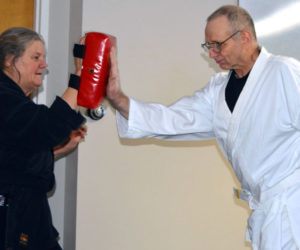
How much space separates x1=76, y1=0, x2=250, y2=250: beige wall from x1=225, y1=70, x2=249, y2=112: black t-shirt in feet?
2.85

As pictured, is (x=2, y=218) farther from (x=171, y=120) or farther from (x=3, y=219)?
(x=171, y=120)

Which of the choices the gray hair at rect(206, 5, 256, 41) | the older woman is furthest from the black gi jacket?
the gray hair at rect(206, 5, 256, 41)

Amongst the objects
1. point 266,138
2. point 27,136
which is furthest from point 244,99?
point 27,136

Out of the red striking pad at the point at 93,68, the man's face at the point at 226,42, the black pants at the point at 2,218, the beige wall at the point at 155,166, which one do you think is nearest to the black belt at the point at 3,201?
the black pants at the point at 2,218

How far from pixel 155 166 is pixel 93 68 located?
1.20m

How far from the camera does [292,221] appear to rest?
1.78 metres

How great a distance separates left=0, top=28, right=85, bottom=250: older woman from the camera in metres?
1.78

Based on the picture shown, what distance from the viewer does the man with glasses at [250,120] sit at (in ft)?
5.99

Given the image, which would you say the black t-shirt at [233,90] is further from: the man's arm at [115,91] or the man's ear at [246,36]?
the man's arm at [115,91]

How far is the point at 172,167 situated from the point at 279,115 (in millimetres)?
1181

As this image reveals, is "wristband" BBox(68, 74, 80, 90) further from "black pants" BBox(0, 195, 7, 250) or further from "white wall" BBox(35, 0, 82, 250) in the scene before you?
"white wall" BBox(35, 0, 82, 250)

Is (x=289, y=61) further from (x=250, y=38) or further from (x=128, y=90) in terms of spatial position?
(x=128, y=90)

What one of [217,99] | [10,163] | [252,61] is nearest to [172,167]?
[217,99]

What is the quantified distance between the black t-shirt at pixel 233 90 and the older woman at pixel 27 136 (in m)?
0.70
